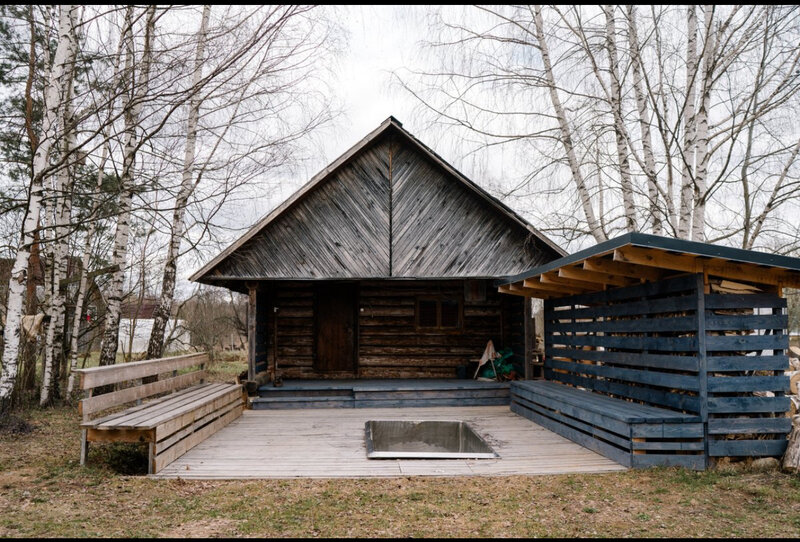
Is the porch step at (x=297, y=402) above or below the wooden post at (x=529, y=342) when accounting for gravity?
below

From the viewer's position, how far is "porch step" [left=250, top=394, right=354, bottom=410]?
11.1 m

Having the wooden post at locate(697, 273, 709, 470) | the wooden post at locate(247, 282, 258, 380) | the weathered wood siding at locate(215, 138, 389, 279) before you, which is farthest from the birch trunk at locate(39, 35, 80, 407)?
the wooden post at locate(697, 273, 709, 470)

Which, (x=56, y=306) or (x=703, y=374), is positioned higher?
(x=56, y=306)

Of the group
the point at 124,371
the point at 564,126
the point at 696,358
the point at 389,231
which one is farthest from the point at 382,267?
the point at 696,358

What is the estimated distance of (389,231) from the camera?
11.5 meters

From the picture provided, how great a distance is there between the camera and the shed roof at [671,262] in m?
6.03

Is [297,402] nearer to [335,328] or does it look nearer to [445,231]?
[335,328]

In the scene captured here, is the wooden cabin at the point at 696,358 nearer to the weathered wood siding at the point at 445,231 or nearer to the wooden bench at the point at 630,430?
the wooden bench at the point at 630,430

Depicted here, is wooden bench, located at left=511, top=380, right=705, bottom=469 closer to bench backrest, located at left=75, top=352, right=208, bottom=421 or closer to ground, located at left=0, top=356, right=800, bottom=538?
ground, located at left=0, top=356, right=800, bottom=538

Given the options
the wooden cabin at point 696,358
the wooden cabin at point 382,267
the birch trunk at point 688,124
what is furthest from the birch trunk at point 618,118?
the wooden cabin at point 696,358

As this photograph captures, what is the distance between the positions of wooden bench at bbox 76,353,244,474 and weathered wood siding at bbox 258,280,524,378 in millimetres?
Result: 3154

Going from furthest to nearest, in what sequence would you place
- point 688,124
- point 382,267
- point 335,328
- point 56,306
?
point 335,328 < point 382,267 < point 56,306 < point 688,124

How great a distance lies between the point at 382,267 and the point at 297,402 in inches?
125

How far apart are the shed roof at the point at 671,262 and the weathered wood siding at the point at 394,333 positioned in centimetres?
521
